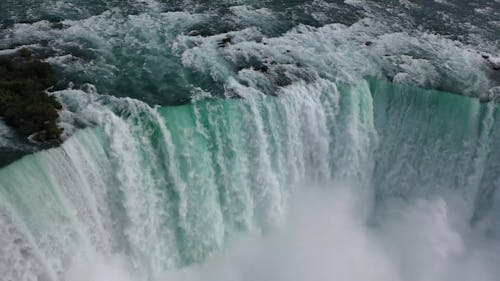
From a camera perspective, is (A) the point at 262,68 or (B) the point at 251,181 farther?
(A) the point at 262,68

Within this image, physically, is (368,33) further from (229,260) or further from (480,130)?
(229,260)

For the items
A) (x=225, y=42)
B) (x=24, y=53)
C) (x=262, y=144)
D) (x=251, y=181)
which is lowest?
(x=251, y=181)

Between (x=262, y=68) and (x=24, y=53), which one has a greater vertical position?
(x=24, y=53)

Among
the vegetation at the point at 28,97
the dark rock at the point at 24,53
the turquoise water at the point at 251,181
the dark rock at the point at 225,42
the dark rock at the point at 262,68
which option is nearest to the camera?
the turquoise water at the point at 251,181

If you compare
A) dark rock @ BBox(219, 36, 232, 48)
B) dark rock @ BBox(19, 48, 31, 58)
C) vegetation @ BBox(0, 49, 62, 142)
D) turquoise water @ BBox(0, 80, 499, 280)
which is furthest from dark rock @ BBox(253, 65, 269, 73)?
dark rock @ BBox(19, 48, 31, 58)

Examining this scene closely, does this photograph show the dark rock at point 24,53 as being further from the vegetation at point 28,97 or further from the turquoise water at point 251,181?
the turquoise water at point 251,181

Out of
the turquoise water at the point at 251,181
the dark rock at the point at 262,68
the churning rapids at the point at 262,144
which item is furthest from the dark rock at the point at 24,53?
the dark rock at the point at 262,68

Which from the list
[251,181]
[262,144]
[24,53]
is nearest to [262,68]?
[262,144]

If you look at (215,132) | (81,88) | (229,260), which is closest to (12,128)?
(81,88)

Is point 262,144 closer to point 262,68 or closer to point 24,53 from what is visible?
point 262,68
